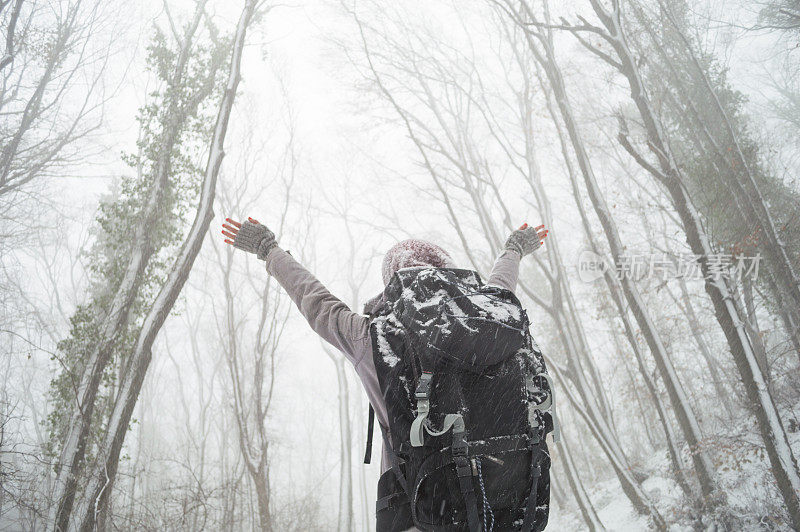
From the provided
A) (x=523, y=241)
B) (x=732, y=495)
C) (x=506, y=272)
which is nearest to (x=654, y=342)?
(x=732, y=495)

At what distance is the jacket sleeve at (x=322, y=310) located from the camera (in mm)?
1577

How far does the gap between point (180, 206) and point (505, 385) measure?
6246 millimetres

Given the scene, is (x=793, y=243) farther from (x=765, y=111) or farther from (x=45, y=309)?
(x=45, y=309)

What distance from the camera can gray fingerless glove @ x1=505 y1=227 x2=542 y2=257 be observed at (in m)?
2.40

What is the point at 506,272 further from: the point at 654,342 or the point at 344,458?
the point at 344,458

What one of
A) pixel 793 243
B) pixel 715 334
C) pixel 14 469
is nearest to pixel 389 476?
pixel 14 469

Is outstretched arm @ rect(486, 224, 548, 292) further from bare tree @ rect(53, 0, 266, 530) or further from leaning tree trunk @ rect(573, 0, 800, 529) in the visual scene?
bare tree @ rect(53, 0, 266, 530)

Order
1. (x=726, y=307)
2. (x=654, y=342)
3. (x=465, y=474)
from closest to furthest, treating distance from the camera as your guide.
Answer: (x=465, y=474) → (x=726, y=307) → (x=654, y=342)

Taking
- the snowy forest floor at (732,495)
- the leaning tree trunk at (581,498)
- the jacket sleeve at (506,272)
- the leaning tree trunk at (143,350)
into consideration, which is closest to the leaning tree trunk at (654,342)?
the snowy forest floor at (732,495)

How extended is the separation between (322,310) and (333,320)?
7 cm

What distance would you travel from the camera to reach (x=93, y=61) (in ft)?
23.7

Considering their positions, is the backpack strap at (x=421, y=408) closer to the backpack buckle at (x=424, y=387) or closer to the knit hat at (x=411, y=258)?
the backpack buckle at (x=424, y=387)

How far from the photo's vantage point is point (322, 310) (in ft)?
5.46

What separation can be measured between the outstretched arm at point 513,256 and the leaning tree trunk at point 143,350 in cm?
337
